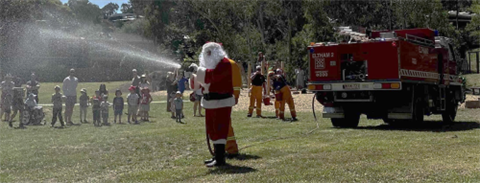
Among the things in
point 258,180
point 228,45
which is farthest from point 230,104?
point 228,45

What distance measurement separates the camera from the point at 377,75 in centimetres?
1477

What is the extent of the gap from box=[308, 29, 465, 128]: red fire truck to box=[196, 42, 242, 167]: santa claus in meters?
6.30

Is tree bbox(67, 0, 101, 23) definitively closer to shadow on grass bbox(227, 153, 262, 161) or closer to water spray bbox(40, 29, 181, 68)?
water spray bbox(40, 29, 181, 68)

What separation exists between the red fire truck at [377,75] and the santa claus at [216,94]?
6299 mm

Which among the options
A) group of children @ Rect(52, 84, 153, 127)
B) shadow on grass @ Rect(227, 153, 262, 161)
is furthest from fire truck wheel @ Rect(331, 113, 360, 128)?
group of children @ Rect(52, 84, 153, 127)

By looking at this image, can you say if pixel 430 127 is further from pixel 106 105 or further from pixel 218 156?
pixel 106 105

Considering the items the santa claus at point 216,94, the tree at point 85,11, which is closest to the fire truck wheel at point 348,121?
the santa claus at point 216,94

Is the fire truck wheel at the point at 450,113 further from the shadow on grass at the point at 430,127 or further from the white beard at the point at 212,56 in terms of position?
the white beard at the point at 212,56

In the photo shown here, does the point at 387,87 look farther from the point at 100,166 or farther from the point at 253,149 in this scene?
the point at 100,166

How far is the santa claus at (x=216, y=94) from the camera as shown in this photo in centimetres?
930

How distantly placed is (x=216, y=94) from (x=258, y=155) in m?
1.58

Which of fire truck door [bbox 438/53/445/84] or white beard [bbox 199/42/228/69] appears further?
fire truck door [bbox 438/53/445/84]

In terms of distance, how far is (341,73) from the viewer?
15.5 m

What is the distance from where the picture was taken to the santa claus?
9.30 meters
